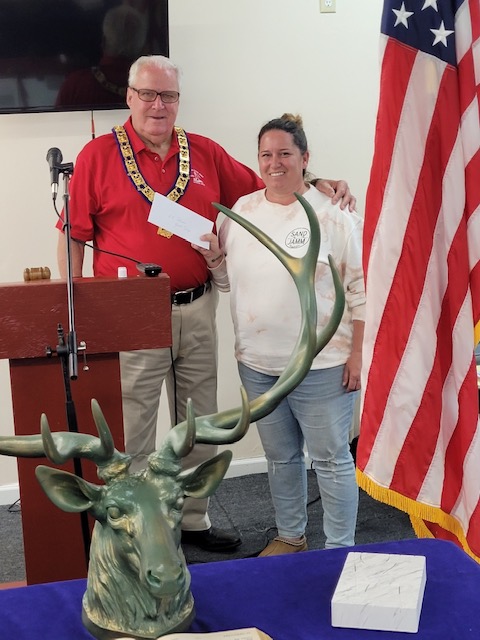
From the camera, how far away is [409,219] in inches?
85.0

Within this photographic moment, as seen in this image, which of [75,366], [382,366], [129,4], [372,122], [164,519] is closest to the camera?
[164,519]

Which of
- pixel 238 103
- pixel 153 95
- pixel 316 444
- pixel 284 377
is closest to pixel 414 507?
pixel 316 444

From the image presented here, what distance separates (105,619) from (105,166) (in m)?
1.90

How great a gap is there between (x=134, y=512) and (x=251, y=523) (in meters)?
2.32

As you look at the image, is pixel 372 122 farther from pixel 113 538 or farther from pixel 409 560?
pixel 113 538

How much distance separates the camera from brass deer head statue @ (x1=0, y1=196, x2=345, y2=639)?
4.17 ft

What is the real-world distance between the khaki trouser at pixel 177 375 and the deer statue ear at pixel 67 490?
1.54 meters

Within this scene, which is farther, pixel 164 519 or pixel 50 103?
pixel 50 103

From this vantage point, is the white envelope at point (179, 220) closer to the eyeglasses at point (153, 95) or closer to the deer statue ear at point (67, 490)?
the eyeglasses at point (153, 95)

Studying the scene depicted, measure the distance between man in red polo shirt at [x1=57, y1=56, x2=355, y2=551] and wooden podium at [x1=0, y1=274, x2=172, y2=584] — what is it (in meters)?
0.43

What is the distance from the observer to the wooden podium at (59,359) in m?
2.28

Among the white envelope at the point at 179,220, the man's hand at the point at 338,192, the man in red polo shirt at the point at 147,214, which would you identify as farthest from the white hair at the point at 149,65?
the man's hand at the point at 338,192

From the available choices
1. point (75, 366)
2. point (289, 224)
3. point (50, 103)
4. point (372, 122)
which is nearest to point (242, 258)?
point (289, 224)

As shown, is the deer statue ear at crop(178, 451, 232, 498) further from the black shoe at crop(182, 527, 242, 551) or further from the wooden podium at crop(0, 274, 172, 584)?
the black shoe at crop(182, 527, 242, 551)
